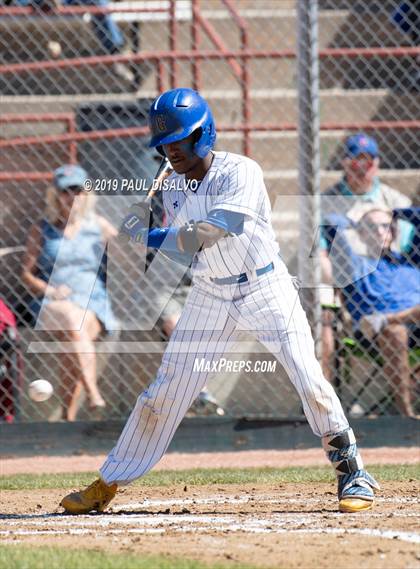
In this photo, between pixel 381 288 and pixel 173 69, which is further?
pixel 173 69

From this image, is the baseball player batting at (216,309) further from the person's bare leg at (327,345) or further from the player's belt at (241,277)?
the person's bare leg at (327,345)

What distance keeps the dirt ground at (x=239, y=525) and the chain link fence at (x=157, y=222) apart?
156 centimetres

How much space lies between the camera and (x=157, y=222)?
7.36 meters

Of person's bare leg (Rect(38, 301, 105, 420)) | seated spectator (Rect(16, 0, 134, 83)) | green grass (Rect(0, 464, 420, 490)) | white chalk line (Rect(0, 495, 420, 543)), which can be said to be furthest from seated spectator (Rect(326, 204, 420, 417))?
seated spectator (Rect(16, 0, 134, 83))

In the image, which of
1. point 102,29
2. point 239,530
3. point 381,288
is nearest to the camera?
point 239,530

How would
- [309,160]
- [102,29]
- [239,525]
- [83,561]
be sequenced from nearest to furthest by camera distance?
[83,561]
[239,525]
[309,160]
[102,29]

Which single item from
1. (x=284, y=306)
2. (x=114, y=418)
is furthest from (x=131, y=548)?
(x=114, y=418)

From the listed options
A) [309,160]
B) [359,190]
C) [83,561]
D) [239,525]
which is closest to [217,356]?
[239,525]

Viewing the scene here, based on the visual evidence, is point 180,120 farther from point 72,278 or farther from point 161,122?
point 72,278

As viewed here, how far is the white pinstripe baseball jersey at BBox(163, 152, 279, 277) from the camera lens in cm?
476

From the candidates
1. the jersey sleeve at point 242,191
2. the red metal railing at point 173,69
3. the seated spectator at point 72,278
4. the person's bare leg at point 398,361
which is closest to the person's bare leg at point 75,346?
A: the seated spectator at point 72,278

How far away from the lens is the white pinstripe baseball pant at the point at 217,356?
15.6 feet

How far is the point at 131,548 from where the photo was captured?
396 cm

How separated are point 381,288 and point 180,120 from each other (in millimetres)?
3255
